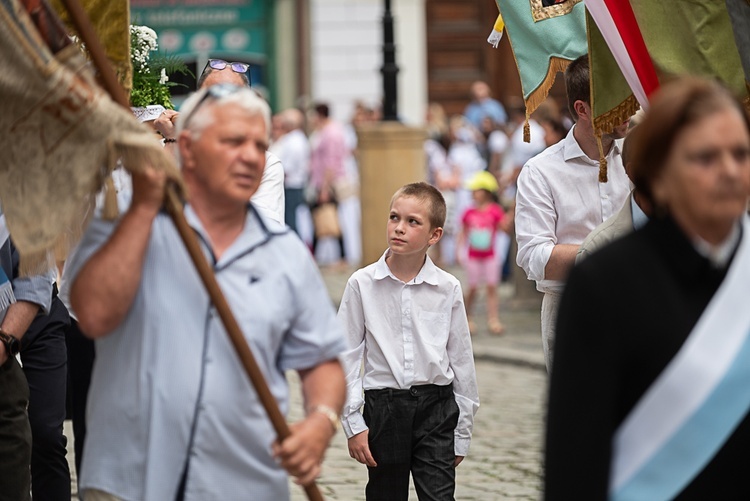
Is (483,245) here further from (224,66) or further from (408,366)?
(408,366)

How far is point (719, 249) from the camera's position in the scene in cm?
358

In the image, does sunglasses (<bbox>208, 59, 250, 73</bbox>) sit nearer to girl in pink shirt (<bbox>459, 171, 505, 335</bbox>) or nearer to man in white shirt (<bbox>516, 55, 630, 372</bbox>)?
man in white shirt (<bbox>516, 55, 630, 372</bbox>)

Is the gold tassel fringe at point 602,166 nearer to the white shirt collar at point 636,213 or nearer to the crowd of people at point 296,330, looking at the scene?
the crowd of people at point 296,330

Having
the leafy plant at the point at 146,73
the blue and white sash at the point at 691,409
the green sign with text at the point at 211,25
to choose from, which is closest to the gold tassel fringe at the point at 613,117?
the leafy plant at the point at 146,73

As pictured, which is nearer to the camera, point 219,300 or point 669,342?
point 669,342

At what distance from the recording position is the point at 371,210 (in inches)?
738

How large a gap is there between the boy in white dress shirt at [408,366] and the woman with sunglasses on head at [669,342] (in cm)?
304

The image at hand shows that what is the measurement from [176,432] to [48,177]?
30.6 inches

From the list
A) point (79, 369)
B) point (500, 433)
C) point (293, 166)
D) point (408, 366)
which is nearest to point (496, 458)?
point (500, 433)

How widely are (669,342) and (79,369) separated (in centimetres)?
406

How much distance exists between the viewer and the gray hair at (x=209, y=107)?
4258mm

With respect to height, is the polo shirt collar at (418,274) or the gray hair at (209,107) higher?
the gray hair at (209,107)

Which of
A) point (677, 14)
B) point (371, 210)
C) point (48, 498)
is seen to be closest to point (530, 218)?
point (677, 14)

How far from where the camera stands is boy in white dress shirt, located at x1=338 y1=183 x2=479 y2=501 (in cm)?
655
